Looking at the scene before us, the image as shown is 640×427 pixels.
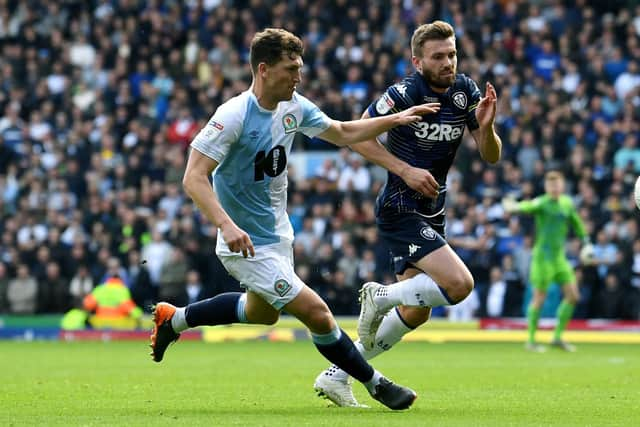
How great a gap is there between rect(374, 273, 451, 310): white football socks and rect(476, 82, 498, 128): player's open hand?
1195mm

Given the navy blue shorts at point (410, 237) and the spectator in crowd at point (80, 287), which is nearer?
the navy blue shorts at point (410, 237)

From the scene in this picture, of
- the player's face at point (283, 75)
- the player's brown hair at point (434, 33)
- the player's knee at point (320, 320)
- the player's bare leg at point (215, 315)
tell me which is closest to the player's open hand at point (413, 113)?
the player's face at point (283, 75)

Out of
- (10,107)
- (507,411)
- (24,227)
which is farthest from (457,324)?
(507,411)

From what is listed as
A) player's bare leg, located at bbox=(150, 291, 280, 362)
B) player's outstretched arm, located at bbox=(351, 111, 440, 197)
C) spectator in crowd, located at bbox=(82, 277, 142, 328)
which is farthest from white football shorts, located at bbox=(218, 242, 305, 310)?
spectator in crowd, located at bbox=(82, 277, 142, 328)

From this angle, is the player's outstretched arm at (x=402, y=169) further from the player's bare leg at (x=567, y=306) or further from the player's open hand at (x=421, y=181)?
the player's bare leg at (x=567, y=306)

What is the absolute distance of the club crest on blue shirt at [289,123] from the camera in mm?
9070

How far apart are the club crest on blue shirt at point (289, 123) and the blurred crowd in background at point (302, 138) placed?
39.8 feet

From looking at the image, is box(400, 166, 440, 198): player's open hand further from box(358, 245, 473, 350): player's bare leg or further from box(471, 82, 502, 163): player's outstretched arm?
box(471, 82, 502, 163): player's outstretched arm

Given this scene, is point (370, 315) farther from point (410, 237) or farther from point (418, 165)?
point (418, 165)

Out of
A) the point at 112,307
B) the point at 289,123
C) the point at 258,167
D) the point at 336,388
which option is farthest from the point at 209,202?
the point at 112,307

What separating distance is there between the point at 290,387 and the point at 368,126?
3.26 m

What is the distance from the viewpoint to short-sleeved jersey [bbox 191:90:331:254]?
350 inches

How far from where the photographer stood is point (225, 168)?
29.7 feet

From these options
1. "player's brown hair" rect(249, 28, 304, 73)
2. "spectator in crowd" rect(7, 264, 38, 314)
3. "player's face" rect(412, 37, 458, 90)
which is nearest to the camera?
"player's brown hair" rect(249, 28, 304, 73)
